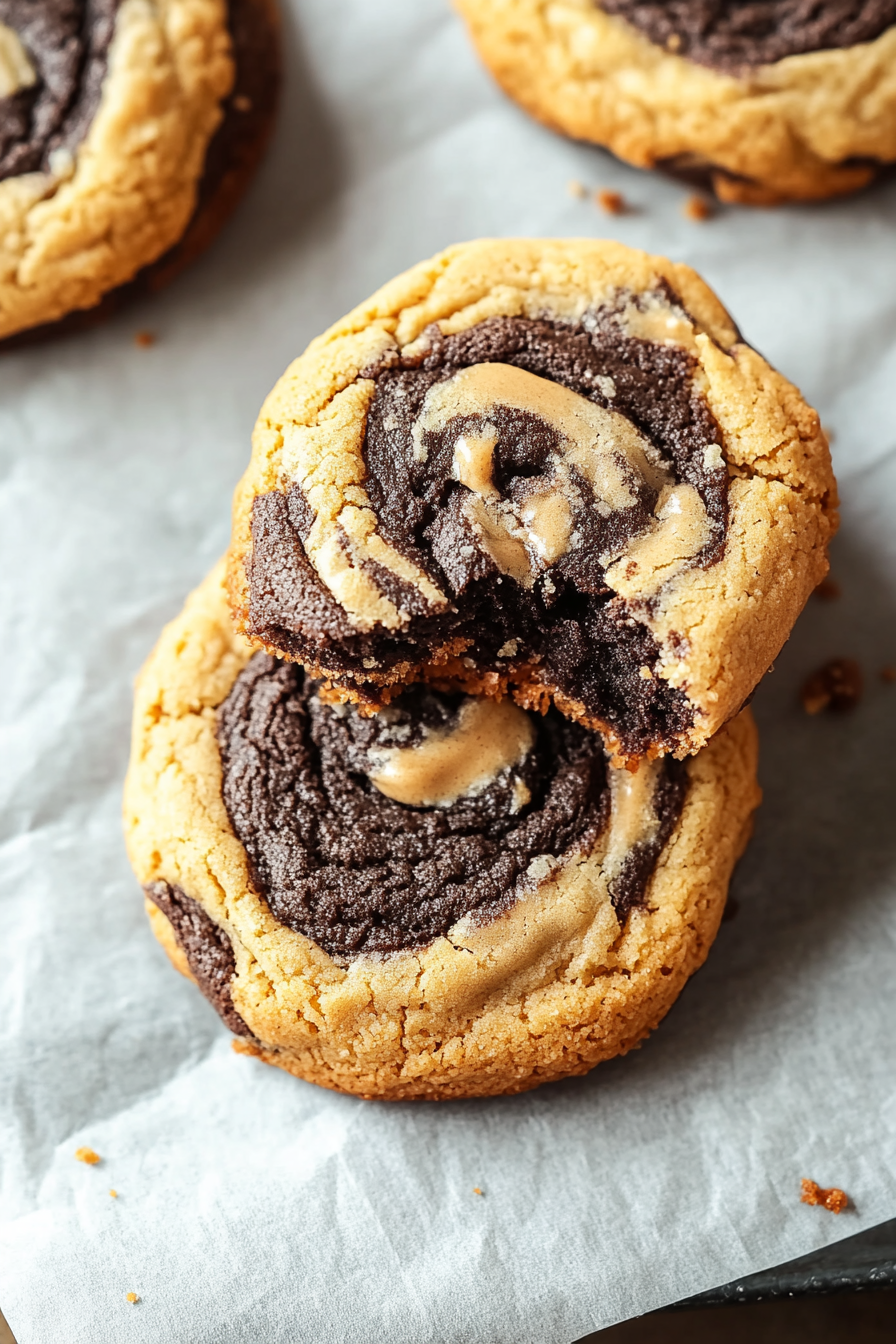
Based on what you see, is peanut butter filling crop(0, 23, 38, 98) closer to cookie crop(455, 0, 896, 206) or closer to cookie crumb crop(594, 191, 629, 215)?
cookie crop(455, 0, 896, 206)

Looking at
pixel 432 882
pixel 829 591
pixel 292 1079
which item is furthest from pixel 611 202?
pixel 292 1079

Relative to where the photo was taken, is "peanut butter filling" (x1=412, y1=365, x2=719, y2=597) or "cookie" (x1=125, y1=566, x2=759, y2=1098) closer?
"peanut butter filling" (x1=412, y1=365, x2=719, y2=597)

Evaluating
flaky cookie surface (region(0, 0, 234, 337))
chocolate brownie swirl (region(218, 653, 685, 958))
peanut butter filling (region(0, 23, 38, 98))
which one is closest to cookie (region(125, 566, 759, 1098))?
chocolate brownie swirl (region(218, 653, 685, 958))

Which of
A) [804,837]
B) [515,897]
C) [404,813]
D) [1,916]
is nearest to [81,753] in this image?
[1,916]

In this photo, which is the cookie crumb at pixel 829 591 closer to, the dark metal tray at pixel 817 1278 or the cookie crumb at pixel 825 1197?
the cookie crumb at pixel 825 1197

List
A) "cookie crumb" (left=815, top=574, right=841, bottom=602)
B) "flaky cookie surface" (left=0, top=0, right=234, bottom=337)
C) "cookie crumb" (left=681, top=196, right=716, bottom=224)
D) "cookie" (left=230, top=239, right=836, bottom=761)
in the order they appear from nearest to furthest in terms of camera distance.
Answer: "cookie" (left=230, top=239, right=836, bottom=761) < "flaky cookie surface" (left=0, top=0, right=234, bottom=337) < "cookie crumb" (left=815, top=574, right=841, bottom=602) < "cookie crumb" (left=681, top=196, right=716, bottom=224)

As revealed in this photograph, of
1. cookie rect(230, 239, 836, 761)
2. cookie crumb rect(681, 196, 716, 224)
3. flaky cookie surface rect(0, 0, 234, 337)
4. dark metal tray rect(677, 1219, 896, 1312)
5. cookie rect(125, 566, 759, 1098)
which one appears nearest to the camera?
cookie rect(230, 239, 836, 761)

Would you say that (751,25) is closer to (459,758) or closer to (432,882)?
(459,758)

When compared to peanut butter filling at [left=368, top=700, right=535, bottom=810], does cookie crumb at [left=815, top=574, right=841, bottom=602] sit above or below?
below
